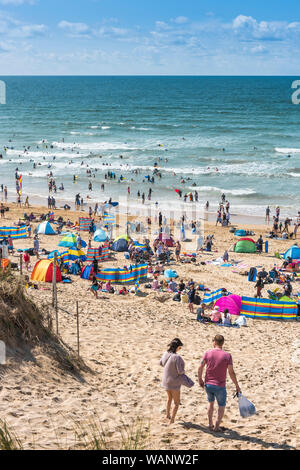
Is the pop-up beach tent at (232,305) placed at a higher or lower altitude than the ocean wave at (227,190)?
lower

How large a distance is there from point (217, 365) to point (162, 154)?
4842 cm

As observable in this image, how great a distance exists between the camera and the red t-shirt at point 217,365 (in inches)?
221

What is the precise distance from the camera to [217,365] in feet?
18.5

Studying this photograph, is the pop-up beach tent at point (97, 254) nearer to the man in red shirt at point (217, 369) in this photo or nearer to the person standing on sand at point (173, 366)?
the person standing on sand at point (173, 366)

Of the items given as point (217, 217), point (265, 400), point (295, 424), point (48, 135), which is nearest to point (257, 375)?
point (265, 400)

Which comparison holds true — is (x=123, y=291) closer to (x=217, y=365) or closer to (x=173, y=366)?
(x=173, y=366)

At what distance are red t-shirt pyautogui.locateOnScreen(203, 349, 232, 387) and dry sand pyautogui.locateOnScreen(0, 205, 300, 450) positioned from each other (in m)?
0.78

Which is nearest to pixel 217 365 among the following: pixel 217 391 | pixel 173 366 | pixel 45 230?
pixel 217 391

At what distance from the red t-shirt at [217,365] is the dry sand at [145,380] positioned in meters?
0.78

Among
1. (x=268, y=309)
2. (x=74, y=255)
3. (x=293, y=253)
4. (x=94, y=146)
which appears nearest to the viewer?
(x=268, y=309)

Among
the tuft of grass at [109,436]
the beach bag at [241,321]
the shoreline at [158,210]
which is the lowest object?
the beach bag at [241,321]

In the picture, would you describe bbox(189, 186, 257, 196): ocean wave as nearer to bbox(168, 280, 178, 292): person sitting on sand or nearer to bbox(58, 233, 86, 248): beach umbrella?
bbox(58, 233, 86, 248): beach umbrella

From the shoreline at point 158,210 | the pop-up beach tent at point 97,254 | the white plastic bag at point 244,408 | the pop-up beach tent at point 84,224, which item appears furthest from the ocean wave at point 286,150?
the white plastic bag at point 244,408

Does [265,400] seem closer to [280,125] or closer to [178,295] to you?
[178,295]
